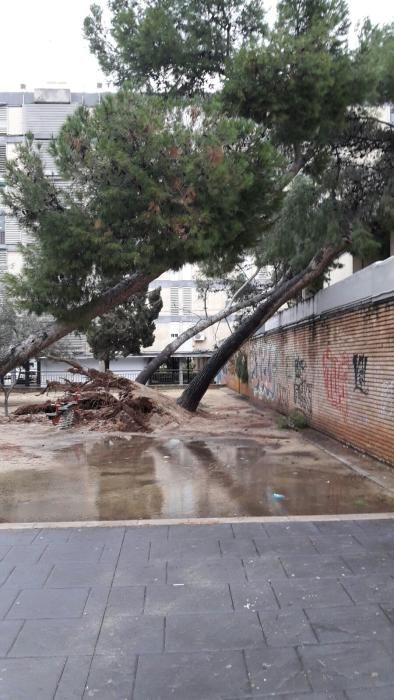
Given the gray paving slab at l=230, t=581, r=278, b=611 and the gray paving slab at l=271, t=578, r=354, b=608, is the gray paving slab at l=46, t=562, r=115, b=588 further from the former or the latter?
the gray paving slab at l=271, t=578, r=354, b=608

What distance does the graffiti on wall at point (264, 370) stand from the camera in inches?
746

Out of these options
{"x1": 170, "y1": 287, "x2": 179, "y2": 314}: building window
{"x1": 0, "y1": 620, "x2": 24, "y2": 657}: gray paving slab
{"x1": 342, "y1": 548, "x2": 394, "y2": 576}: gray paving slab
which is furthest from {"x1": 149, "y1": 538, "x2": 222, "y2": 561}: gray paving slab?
{"x1": 170, "y1": 287, "x2": 179, "y2": 314}: building window

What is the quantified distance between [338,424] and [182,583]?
769 centimetres

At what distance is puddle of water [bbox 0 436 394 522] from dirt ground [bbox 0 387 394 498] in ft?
0.59

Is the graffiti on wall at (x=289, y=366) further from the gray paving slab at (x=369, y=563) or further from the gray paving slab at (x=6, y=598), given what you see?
the gray paving slab at (x=6, y=598)

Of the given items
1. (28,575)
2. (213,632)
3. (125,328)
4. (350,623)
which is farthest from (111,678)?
(125,328)

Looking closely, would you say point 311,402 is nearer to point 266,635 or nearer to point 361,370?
point 361,370

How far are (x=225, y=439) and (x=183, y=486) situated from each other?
16.5 feet

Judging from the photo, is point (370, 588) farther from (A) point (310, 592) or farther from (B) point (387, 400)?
(B) point (387, 400)

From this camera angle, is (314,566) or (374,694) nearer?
(374,694)

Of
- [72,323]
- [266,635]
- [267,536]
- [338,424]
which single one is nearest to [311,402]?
[338,424]

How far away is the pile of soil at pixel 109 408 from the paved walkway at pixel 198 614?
8.90m

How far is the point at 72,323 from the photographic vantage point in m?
8.66

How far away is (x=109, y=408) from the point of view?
15.0 m
